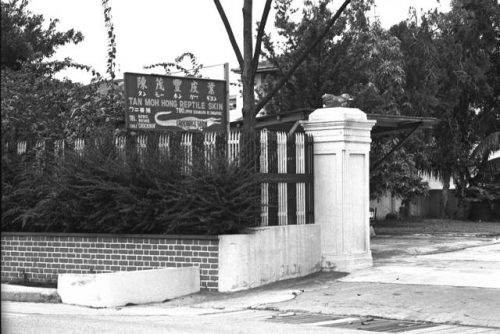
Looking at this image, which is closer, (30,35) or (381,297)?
(381,297)

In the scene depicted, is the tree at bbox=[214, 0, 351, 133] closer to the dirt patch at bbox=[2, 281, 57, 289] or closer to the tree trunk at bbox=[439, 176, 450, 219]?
the dirt patch at bbox=[2, 281, 57, 289]

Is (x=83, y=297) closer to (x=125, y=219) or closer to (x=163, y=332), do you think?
(x=125, y=219)

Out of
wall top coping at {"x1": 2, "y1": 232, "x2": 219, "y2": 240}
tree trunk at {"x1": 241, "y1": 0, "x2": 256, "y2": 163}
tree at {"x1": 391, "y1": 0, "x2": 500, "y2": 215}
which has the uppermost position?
tree at {"x1": 391, "y1": 0, "x2": 500, "y2": 215}

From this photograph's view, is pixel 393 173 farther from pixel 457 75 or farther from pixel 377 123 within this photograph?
pixel 377 123

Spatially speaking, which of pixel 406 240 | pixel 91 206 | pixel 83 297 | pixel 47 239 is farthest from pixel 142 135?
pixel 406 240

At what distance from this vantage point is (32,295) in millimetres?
12102

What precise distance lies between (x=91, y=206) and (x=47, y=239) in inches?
47.9

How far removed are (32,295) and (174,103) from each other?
174 inches

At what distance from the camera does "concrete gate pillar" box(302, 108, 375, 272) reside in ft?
47.8

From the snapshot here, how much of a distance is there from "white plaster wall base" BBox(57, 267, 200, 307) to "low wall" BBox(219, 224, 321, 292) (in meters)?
0.83

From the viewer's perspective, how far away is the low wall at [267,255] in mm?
12734

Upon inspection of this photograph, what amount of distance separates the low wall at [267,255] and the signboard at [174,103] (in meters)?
2.61

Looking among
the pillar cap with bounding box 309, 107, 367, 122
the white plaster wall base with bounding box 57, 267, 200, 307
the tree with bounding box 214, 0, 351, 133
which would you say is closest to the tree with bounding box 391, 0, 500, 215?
the pillar cap with bounding box 309, 107, 367, 122

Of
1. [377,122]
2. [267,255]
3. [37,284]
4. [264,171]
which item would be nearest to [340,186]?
[264,171]
